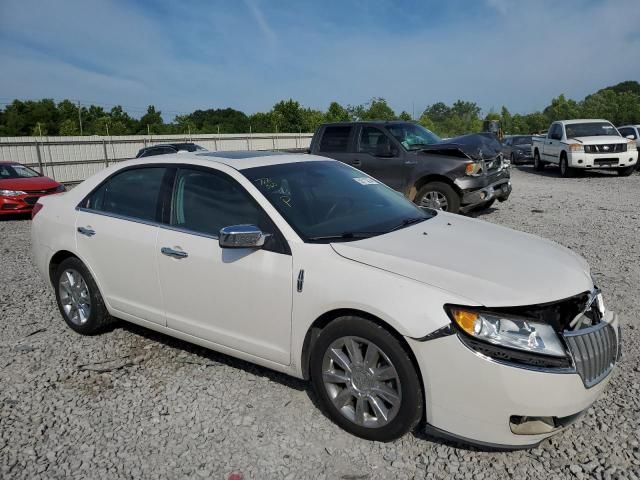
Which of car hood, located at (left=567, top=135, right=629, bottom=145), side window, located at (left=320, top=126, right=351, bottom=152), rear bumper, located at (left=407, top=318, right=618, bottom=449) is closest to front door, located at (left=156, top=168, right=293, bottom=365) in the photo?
rear bumper, located at (left=407, top=318, right=618, bottom=449)

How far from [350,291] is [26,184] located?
11.6m

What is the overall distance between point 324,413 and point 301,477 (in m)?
0.58

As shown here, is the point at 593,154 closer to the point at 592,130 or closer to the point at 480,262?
the point at 592,130

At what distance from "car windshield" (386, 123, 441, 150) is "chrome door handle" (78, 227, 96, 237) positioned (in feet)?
20.0

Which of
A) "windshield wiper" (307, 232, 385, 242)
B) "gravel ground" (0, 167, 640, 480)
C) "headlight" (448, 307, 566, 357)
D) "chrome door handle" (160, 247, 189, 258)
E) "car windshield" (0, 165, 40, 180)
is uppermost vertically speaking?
"windshield wiper" (307, 232, 385, 242)

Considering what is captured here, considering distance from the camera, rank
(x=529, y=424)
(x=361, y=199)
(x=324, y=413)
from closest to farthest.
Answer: (x=529, y=424) < (x=324, y=413) < (x=361, y=199)

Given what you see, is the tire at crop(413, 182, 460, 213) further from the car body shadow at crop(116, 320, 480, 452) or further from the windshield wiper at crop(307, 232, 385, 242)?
the windshield wiper at crop(307, 232, 385, 242)

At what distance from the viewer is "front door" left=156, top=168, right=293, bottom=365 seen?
3176mm

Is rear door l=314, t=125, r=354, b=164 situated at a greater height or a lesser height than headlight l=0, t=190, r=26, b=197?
greater

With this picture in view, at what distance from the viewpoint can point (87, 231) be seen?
427cm

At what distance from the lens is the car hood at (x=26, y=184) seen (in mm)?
11781

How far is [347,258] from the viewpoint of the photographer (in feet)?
9.66

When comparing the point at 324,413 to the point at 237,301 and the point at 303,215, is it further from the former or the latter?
the point at 303,215

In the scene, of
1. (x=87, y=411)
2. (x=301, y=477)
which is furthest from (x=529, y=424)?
(x=87, y=411)
